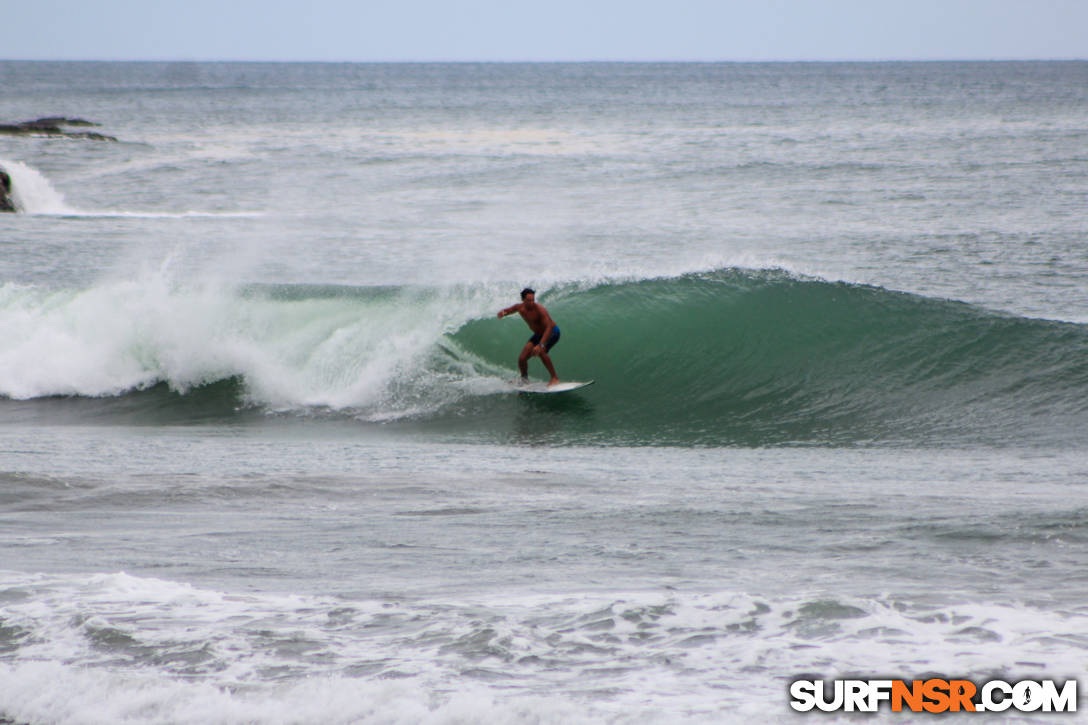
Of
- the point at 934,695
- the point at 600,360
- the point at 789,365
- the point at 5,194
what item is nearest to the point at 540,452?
the point at 600,360

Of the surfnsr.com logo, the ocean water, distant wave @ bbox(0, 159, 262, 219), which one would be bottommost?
the surfnsr.com logo

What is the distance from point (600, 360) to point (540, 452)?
3734mm

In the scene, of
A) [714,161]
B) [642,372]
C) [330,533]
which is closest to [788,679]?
[330,533]

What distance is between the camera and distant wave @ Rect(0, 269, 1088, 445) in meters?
11.3

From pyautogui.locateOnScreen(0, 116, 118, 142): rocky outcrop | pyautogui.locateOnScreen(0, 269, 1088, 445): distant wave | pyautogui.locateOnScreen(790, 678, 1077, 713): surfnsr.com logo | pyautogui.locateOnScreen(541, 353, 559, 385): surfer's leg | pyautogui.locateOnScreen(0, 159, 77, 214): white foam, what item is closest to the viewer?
pyautogui.locateOnScreen(790, 678, 1077, 713): surfnsr.com logo

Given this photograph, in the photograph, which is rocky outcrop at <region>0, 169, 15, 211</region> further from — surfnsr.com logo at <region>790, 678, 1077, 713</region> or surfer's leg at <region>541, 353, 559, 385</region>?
surfnsr.com logo at <region>790, 678, 1077, 713</region>

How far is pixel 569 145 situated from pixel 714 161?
1010cm

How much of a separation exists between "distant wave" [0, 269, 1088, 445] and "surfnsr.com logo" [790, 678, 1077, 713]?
640 cm

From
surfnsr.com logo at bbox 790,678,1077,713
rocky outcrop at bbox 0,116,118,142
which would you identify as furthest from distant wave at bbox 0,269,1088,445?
rocky outcrop at bbox 0,116,118,142

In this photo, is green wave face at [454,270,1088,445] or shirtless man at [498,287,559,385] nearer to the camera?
green wave face at [454,270,1088,445]

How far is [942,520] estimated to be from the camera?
20.9 ft

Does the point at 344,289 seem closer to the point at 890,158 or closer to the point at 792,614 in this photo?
the point at 792,614

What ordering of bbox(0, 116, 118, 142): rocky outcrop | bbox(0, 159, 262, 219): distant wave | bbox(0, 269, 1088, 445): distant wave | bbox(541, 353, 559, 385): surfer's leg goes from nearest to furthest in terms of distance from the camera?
bbox(0, 269, 1088, 445): distant wave → bbox(541, 353, 559, 385): surfer's leg → bbox(0, 159, 262, 219): distant wave → bbox(0, 116, 118, 142): rocky outcrop

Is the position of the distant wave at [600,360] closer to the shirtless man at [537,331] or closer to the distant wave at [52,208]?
the shirtless man at [537,331]
